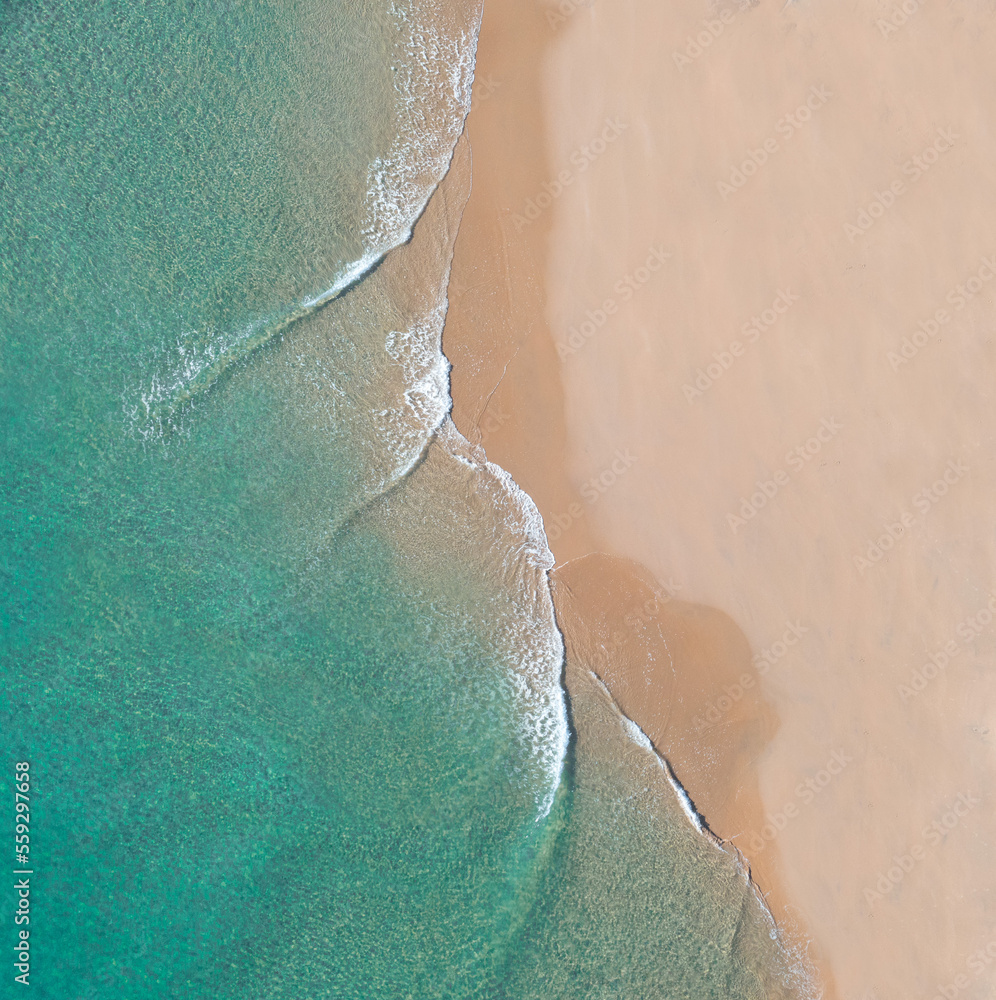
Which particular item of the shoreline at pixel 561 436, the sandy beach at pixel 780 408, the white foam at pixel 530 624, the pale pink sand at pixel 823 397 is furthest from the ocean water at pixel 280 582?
the pale pink sand at pixel 823 397

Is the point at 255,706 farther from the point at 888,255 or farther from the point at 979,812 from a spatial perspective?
the point at 888,255

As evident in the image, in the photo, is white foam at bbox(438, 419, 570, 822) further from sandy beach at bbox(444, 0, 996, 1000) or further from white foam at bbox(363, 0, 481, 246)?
white foam at bbox(363, 0, 481, 246)

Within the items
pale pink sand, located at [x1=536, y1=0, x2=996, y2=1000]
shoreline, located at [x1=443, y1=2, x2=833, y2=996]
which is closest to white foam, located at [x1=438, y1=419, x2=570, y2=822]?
shoreline, located at [x1=443, y1=2, x2=833, y2=996]

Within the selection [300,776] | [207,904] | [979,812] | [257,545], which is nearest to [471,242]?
[257,545]

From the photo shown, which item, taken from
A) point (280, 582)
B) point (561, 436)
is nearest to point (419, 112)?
point (561, 436)

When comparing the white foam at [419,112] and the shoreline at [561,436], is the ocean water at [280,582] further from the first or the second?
the shoreline at [561,436]
